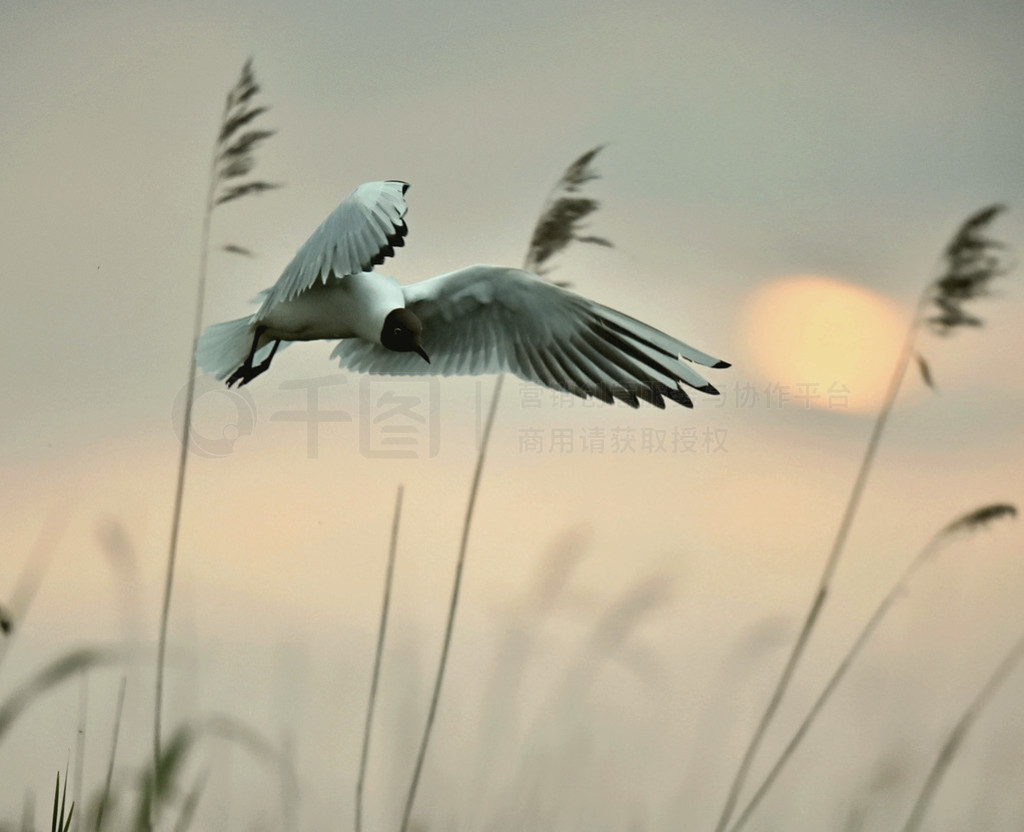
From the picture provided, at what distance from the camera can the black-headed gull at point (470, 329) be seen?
1.33m

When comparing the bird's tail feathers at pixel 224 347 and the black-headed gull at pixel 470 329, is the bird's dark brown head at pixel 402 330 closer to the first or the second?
the black-headed gull at pixel 470 329

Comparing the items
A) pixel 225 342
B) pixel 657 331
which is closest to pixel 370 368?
pixel 225 342

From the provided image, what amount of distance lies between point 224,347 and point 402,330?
33 cm

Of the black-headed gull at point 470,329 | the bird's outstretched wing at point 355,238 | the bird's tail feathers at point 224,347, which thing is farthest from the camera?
the bird's tail feathers at point 224,347

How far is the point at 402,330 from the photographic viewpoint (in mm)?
1354

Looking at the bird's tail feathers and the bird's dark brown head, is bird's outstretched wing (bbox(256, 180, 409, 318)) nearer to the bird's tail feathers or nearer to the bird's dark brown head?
the bird's dark brown head

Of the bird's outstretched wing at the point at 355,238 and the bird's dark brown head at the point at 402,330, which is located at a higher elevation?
the bird's outstretched wing at the point at 355,238

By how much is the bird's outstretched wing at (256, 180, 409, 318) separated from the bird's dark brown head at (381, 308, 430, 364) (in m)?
0.12

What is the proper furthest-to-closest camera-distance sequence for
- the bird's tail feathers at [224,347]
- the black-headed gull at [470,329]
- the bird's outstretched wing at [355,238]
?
1. the bird's tail feathers at [224,347]
2. the black-headed gull at [470,329]
3. the bird's outstretched wing at [355,238]

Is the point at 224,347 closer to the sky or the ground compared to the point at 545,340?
closer to the ground

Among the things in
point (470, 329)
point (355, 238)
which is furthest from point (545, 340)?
point (355, 238)

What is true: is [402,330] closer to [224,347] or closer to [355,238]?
[355,238]

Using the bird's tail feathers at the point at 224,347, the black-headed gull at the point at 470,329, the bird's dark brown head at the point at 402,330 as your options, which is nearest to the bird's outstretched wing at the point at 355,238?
the black-headed gull at the point at 470,329

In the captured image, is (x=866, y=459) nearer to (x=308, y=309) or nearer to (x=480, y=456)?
(x=480, y=456)
